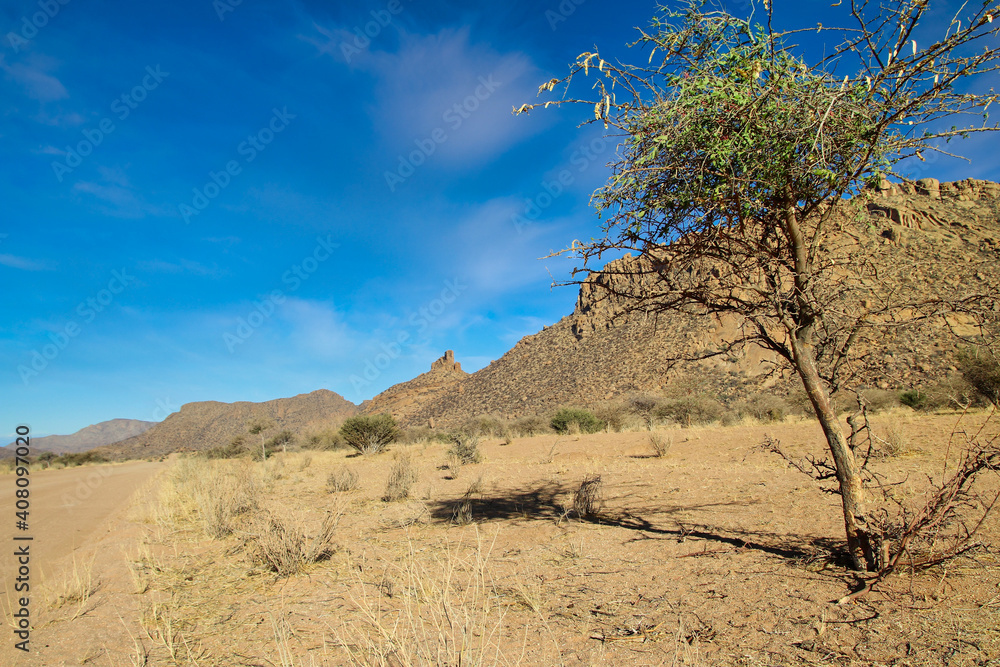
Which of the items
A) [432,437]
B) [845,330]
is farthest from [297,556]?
[432,437]

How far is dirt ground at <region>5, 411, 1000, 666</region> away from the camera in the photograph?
8.81ft

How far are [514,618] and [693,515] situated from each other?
12.4ft

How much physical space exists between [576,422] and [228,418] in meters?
75.0

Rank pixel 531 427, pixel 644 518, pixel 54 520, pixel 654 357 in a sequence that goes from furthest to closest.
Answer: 1. pixel 654 357
2. pixel 531 427
3. pixel 54 520
4. pixel 644 518

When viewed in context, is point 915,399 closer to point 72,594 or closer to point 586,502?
point 586,502

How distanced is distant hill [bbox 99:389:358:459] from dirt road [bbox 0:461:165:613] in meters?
49.8

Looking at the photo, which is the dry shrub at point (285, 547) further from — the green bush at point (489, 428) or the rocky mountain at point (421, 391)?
the rocky mountain at point (421, 391)

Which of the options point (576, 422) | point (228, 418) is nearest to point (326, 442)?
point (576, 422)

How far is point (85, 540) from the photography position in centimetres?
735

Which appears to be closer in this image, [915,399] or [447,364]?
[915,399]

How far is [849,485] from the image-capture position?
3727 millimetres

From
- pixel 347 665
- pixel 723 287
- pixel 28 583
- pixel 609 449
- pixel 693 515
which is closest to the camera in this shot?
pixel 347 665

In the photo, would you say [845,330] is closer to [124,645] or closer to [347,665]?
[347,665]

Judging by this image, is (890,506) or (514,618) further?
(890,506)
